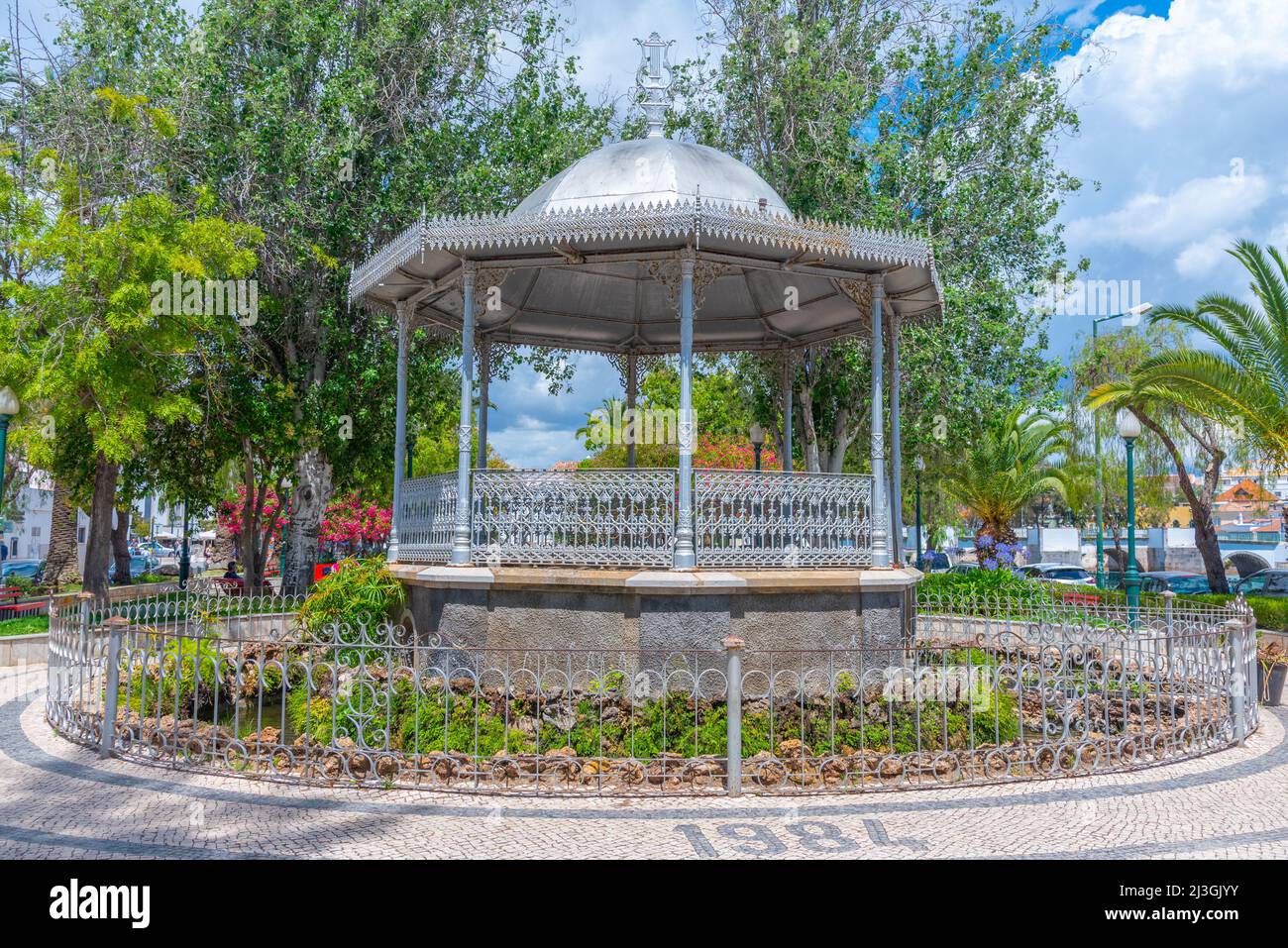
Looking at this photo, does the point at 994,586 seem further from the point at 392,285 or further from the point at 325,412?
the point at 325,412

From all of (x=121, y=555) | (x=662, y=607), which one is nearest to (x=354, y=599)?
(x=662, y=607)

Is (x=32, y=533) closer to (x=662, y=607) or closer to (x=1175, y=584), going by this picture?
(x=662, y=607)

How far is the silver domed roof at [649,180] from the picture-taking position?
38.8 ft

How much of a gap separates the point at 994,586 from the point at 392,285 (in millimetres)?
11396

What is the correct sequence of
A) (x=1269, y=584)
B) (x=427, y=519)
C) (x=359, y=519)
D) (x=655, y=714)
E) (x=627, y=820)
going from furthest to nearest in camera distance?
(x=359, y=519), (x=1269, y=584), (x=427, y=519), (x=655, y=714), (x=627, y=820)

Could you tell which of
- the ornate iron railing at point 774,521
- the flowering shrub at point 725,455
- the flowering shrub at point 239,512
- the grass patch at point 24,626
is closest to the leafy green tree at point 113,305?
the grass patch at point 24,626

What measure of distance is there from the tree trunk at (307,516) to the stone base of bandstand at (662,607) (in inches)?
391

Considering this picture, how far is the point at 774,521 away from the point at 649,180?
5.02 meters

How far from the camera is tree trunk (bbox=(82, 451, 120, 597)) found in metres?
17.6

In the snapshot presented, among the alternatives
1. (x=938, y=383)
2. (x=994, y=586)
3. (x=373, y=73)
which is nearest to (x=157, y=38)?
(x=373, y=73)

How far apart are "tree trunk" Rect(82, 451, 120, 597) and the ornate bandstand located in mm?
9085

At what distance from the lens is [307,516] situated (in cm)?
1920

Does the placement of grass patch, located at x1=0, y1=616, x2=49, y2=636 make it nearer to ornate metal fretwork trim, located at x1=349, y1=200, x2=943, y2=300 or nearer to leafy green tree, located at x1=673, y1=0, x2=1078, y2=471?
ornate metal fretwork trim, located at x1=349, y1=200, x2=943, y2=300

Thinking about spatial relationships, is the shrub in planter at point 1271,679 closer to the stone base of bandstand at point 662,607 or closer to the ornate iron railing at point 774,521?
the stone base of bandstand at point 662,607
